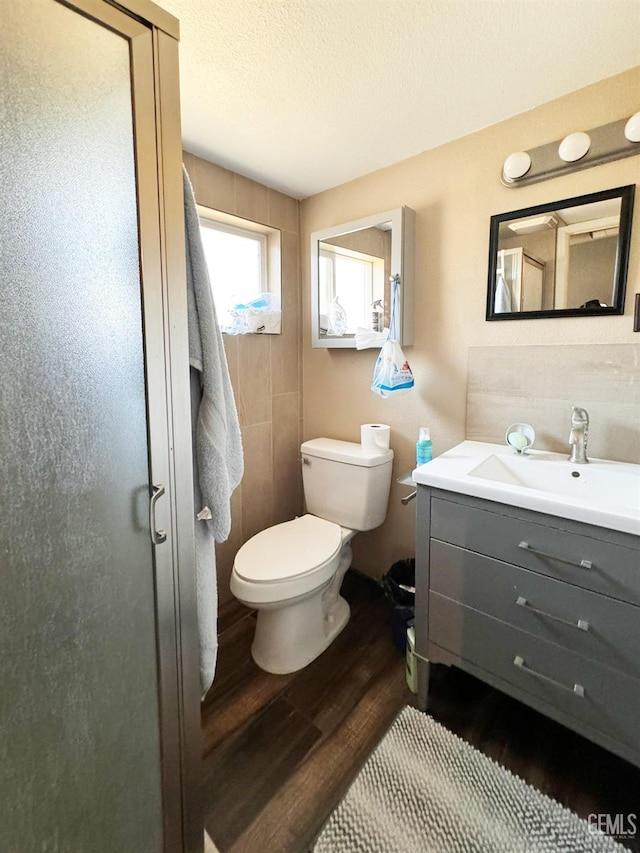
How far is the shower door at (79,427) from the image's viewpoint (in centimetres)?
55

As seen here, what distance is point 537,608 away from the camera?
3.57ft

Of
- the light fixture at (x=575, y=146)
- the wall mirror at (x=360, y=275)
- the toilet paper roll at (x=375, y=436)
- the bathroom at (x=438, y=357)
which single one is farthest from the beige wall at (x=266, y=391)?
the light fixture at (x=575, y=146)

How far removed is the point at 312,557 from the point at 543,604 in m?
0.82

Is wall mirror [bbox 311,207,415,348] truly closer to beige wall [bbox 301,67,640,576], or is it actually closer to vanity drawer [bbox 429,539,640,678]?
beige wall [bbox 301,67,640,576]

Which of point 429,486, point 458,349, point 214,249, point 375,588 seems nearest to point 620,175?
point 458,349

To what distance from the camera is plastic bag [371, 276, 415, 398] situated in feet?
5.42

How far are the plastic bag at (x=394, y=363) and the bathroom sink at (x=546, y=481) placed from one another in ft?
1.19

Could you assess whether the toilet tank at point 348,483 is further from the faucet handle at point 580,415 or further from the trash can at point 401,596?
the faucet handle at point 580,415

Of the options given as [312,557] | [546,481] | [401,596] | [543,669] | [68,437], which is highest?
[68,437]

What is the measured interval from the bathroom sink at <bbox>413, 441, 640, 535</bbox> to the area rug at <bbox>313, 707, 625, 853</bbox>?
2.75 ft

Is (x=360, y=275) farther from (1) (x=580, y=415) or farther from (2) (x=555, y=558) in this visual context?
(2) (x=555, y=558)

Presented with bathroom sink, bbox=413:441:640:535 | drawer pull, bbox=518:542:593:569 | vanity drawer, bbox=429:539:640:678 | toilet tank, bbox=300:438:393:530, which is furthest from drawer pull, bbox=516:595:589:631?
toilet tank, bbox=300:438:393:530

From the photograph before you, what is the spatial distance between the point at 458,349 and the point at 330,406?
75 cm

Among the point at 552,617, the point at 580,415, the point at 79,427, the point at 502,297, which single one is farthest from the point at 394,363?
the point at 79,427
